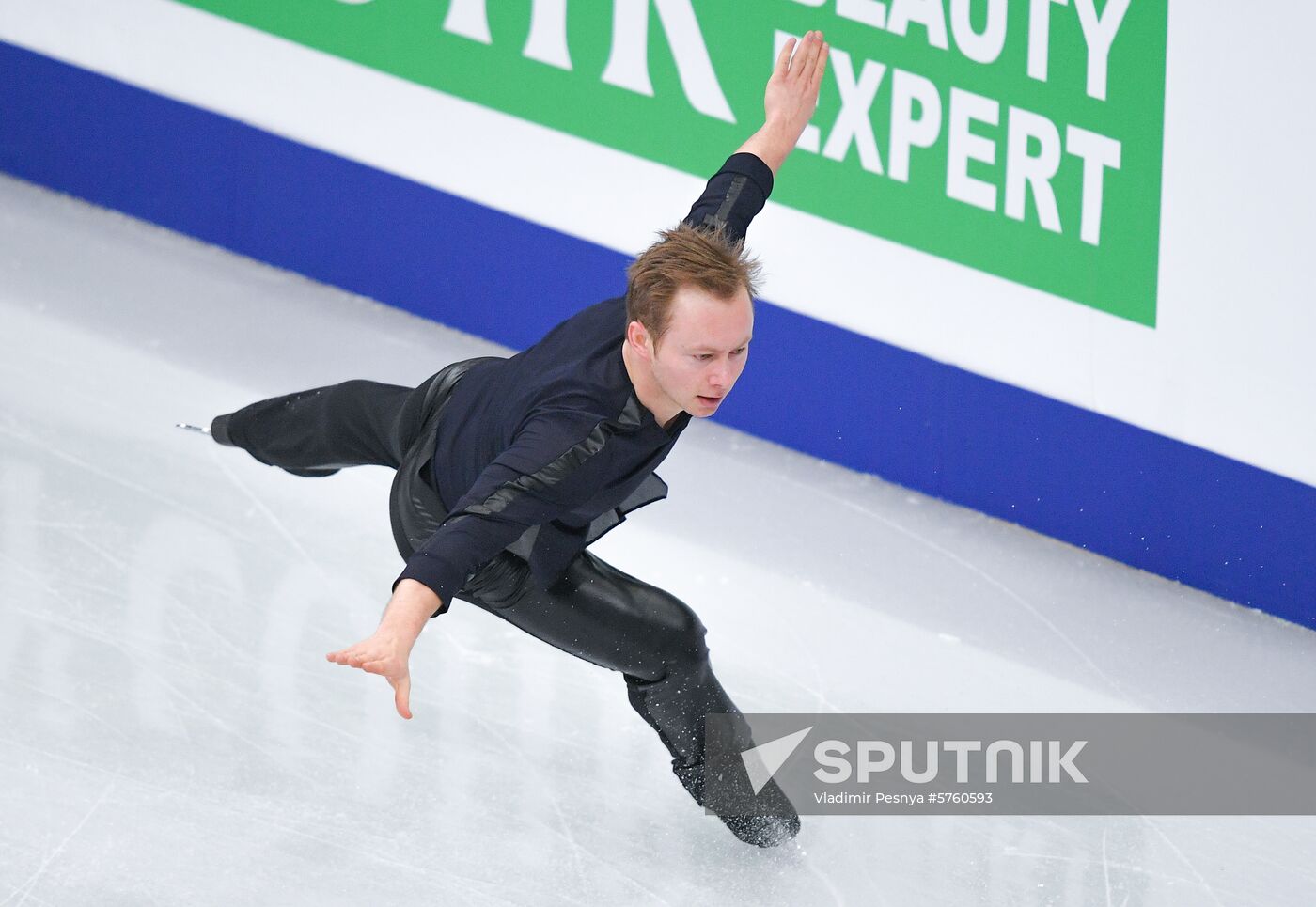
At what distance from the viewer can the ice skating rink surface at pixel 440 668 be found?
3.01 m

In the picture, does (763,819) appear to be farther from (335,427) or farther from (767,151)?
(767,151)

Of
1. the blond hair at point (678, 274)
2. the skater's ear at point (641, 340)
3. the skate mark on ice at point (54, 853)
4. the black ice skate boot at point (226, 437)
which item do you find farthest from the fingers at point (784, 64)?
the skate mark on ice at point (54, 853)

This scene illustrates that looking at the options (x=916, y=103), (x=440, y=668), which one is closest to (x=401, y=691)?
(x=440, y=668)

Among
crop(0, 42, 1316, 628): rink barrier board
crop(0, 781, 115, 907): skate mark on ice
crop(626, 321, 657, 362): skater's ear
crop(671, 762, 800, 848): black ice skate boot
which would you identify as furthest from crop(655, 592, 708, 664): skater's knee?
crop(0, 42, 1316, 628): rink barrier board

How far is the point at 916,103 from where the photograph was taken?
4.20 meters

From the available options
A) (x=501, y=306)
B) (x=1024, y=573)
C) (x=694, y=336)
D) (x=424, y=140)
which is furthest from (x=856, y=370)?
(x=694, y=336)

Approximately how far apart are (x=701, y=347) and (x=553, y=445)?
10.1 inches

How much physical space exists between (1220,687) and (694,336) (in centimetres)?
197

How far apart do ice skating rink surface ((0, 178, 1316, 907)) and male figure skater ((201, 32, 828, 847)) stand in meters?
0.35

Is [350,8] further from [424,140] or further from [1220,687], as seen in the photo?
[1220,687]

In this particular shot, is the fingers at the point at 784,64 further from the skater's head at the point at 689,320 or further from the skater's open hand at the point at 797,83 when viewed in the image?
the skater's head at the point at 689,320

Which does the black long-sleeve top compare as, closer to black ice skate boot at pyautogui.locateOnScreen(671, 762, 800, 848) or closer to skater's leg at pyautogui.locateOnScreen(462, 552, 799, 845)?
skater's leg at pyautogui.locateOnScreen(462, 552, 799, 845)

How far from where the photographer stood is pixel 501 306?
505 cm

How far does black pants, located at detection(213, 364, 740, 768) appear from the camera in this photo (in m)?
2.79
